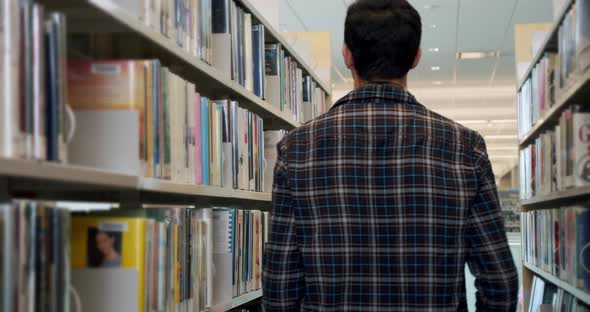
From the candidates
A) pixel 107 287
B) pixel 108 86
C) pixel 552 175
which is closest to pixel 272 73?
pixel 552 175

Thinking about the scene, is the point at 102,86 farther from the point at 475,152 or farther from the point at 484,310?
the point at 484,310

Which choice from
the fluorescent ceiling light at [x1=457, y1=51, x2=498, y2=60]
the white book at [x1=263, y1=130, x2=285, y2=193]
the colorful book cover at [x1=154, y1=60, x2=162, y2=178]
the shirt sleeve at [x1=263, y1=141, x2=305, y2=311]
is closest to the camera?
the shirt sleeve at [x1=263, y1=141, x2=305, y2=311]

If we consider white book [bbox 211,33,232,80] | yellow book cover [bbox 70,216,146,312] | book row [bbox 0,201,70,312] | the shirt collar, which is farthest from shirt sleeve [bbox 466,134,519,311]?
white book [bbox 211,33,232,80]

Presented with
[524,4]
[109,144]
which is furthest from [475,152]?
[524,4]

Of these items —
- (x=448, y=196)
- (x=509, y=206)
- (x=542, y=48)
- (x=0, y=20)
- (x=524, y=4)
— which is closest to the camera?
(x=0, y=20)

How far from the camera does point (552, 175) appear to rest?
9.23 feet

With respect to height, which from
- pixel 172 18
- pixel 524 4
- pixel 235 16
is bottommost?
pixel 172 18

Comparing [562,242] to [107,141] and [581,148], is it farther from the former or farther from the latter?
[107,141]

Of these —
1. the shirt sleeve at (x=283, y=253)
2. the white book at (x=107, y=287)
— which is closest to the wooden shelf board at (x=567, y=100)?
the shirt sleeve at (x=283, y=253)

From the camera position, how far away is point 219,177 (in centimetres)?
226

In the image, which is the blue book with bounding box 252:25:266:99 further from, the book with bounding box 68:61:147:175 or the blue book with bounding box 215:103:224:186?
the book with bounding box 68:61:147:175

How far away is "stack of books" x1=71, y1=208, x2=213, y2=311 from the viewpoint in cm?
145

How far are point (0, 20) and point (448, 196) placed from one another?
84 centimetres

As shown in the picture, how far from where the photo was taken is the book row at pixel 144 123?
A: 1.43 meters
